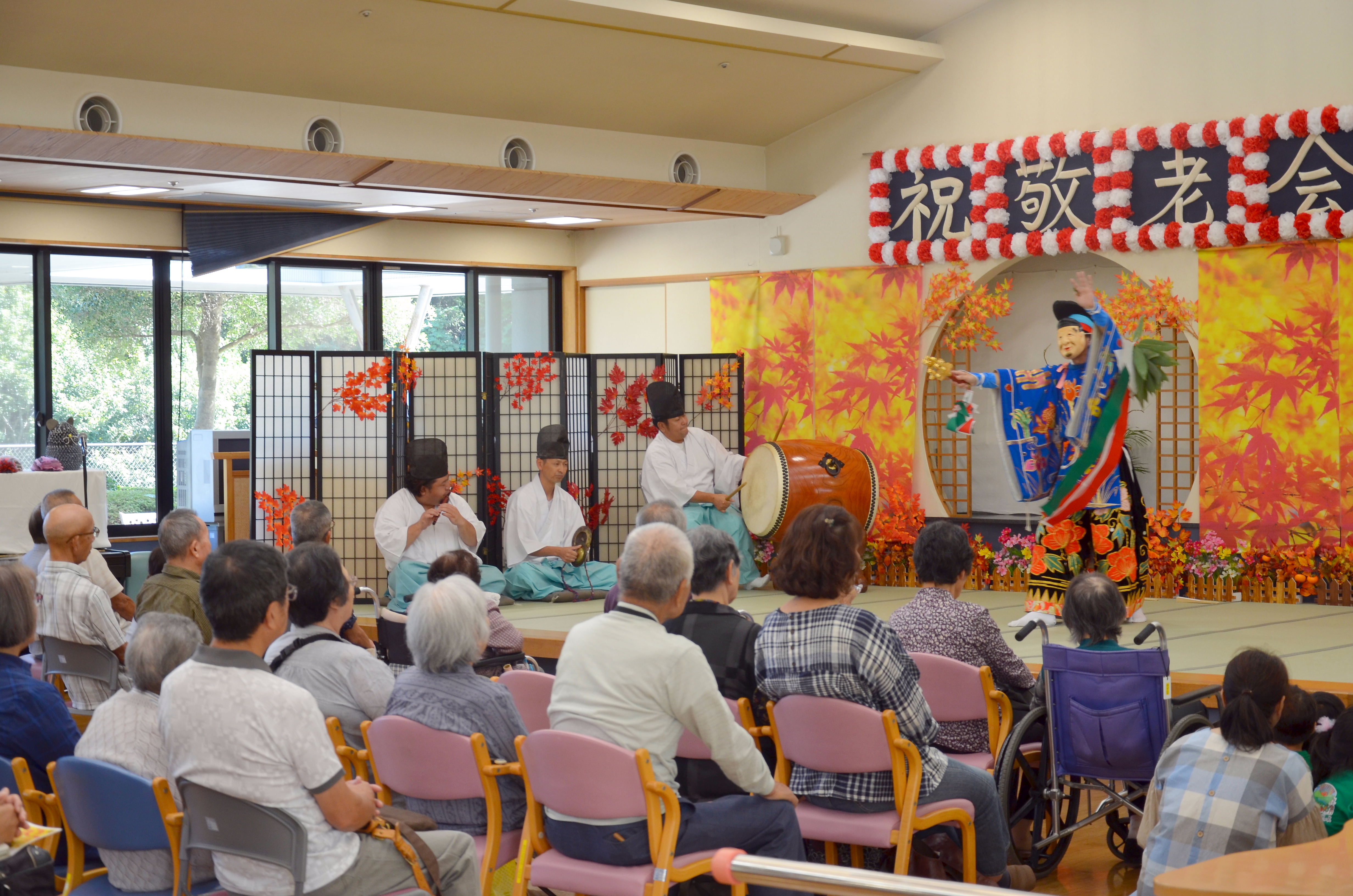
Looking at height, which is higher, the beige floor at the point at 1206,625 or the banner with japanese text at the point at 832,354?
the banner with japanese text at the point at 832,354

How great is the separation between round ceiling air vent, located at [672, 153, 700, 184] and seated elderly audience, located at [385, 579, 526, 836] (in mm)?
6066

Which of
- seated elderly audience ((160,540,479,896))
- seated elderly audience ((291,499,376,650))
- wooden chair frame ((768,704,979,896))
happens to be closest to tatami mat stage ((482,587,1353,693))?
seated elderly audience ((291,499,376,650))

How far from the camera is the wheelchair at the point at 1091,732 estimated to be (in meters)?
3.69

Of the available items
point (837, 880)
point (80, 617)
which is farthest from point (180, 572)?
point (837, 880)

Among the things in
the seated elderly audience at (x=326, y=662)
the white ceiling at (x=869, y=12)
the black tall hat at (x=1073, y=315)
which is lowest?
the seated elderly audience at (x=326, y=662)

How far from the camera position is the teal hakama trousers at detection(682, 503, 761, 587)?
796 centimetres

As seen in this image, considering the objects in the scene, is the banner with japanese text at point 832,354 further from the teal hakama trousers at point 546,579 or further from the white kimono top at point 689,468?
the teal hakama trousers at point 546,579

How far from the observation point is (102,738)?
2.92m

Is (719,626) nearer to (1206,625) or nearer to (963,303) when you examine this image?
(1206,625)

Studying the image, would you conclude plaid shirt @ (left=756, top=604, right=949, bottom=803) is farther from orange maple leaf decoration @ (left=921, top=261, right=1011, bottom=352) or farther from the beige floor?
orange maple leaf decoration @ (left=921, top=261, right=1011, bottom=352)

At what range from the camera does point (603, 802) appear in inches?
111

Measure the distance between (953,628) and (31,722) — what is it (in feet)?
8.13

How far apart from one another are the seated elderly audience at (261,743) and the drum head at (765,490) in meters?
5.14

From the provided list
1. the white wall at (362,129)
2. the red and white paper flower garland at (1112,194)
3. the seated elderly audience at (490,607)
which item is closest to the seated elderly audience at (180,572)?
the seated elderly audience at (490,607)
